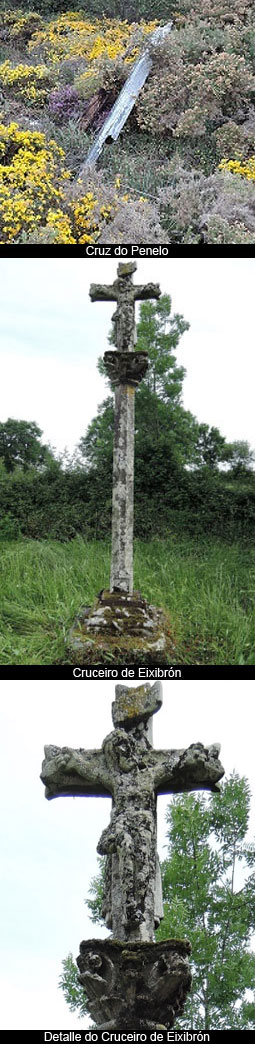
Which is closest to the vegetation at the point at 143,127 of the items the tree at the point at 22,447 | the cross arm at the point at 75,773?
the tree at the point at 22,447

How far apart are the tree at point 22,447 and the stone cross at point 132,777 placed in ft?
15.4

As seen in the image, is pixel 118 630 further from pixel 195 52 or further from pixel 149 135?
pixel 195 52

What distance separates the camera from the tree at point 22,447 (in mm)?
9031

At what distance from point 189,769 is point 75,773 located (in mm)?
533

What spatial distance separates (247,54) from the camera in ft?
39.5

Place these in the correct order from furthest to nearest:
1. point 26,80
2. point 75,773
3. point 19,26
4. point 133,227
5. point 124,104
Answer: point 19,26
point 26,80
point 124,104
point 133,227
point 75,773

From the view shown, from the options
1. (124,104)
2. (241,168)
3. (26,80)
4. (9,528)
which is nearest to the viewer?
(9,528)

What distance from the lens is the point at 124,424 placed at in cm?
591

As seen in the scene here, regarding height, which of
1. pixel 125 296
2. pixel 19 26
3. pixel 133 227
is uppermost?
pixel 19 26

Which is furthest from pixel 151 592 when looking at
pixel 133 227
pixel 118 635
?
pixel 133 227

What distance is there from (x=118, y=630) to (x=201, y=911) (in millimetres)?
5295

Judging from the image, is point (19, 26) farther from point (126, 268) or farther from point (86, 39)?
point (126, 268)

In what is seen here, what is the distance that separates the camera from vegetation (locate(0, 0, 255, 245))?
930 cm

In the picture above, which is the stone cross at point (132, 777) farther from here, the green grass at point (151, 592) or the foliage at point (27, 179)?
the foliage at point (27, 179)
